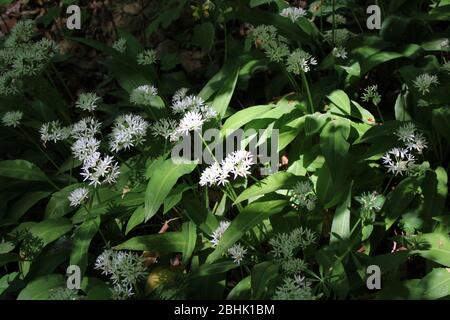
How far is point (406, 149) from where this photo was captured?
2461 millimetres

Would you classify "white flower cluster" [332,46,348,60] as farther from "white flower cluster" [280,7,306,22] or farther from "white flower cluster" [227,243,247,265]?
"white flower cluster" [227,243,247,265]

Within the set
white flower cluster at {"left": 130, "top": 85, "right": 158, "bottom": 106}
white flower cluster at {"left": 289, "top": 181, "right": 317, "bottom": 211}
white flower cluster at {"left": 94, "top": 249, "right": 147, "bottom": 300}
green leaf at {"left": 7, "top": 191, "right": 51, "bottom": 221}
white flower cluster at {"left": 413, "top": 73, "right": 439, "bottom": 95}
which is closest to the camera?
white flower cluster at {"left": 94, "top": 249, "right": 147, "bottom": 300}

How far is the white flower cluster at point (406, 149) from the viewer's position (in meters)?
2.40

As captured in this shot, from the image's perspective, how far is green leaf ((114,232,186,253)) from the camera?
8.04 feet

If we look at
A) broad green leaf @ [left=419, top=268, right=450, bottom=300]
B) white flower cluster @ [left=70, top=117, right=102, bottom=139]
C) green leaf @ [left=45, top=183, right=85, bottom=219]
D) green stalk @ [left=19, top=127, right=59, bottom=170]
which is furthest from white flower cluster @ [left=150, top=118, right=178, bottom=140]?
broad green leaf @ [left=419, top=268, right=450, bottom=300]

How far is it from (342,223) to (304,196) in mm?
196

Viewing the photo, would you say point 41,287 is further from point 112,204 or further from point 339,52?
point 339,52

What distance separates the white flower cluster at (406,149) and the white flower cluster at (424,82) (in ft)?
0.72

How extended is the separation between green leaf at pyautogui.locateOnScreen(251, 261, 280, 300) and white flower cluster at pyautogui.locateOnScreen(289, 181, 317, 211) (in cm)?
35

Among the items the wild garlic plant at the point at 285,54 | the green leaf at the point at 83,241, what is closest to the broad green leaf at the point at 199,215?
the green leaf at the point at 83,241

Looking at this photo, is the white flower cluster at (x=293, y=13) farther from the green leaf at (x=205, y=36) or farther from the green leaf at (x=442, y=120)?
the green leaf at (x=442, y=120)

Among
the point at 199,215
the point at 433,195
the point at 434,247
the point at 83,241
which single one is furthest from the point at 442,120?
the point at 83,241
